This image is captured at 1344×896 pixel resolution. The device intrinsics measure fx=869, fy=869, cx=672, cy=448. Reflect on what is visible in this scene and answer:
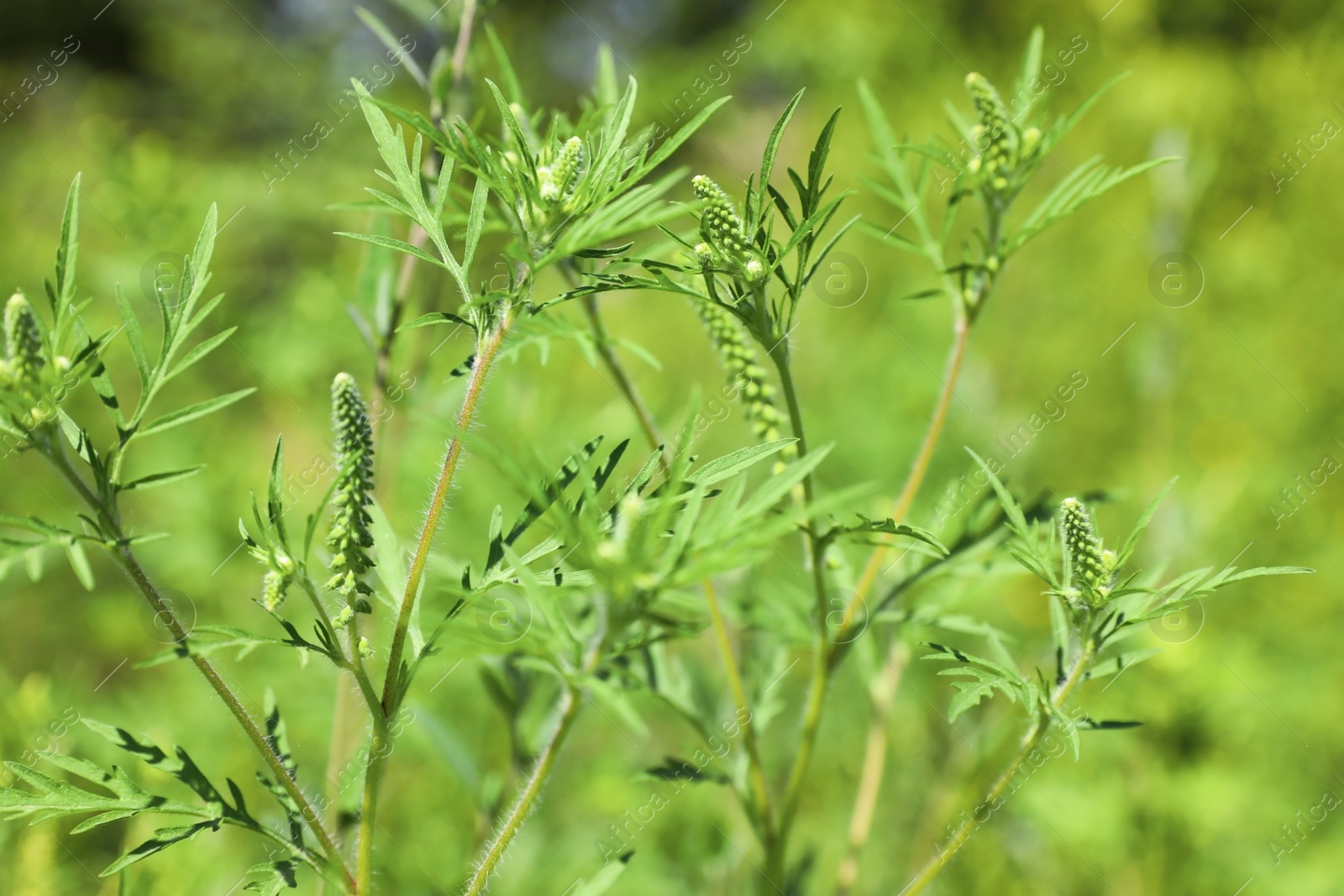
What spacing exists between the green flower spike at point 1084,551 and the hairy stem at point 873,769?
0.48 metres

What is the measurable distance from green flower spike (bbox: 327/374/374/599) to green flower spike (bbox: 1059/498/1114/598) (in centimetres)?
53

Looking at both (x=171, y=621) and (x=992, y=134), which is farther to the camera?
(x=992, y=134)

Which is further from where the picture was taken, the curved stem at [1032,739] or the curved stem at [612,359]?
the curved stem at [612,359]

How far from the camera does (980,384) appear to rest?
2.35 m

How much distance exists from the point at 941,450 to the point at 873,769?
1187 millimetres

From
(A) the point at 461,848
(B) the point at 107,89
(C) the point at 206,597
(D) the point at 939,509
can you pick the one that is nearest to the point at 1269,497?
(D) the point at 939,509

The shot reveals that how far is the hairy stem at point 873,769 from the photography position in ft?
3.33

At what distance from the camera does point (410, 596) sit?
0.61 metres

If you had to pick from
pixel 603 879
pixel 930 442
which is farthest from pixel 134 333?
pixel 930 442

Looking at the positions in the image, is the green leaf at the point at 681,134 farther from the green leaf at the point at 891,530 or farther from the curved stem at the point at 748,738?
the curved stem at the point at 748,738

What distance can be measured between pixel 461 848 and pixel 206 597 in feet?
3.20

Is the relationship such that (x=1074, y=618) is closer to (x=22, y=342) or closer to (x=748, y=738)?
(x=748, y=738)

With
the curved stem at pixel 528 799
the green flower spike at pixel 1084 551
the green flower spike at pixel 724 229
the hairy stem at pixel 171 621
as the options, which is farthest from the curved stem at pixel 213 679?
the green flower spike at pixel 1084 551

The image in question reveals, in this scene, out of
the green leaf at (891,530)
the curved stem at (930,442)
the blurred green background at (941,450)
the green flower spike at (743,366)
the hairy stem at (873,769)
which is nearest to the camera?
the green leaf at (891,530)
